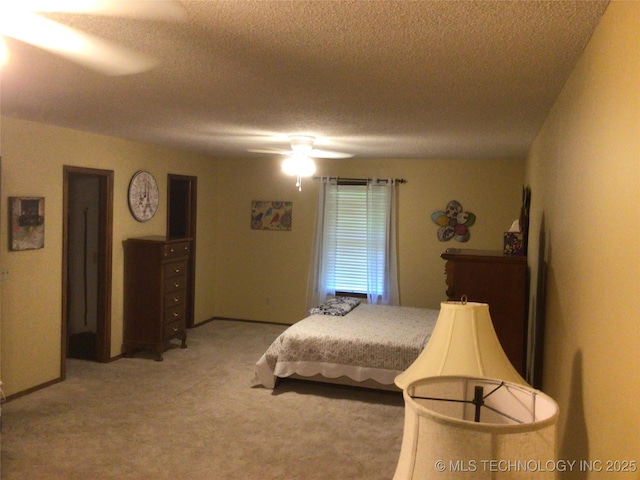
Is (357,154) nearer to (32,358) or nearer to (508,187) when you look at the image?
(508,187)

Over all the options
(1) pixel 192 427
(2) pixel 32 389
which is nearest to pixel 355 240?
(1) pixel 192 427

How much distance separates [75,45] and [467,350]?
6.34 feet

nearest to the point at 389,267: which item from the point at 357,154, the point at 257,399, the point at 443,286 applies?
the point at 443,286

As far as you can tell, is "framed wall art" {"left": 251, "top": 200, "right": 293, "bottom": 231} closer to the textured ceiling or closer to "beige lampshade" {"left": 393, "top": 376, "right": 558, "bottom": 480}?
the textured ceiling

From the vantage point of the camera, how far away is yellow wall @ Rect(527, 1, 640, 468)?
1.32 metres

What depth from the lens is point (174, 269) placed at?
5.98m

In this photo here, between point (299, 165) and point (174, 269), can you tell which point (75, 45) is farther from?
point (174, 269)

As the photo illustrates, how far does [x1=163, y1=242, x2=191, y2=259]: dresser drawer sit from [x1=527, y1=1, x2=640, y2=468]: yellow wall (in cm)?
409

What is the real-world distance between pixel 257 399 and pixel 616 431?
361 cm

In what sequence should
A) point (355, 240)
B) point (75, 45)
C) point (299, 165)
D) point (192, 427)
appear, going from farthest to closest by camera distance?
point (355, 240) → point (299, 165) → point (192, 427) → point (75, 45)

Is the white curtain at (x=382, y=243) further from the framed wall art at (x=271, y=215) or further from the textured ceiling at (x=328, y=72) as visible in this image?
the textured ceiling at (x=328, y=72)

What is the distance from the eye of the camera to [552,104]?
3.19 m

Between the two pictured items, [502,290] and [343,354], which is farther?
[343,354]

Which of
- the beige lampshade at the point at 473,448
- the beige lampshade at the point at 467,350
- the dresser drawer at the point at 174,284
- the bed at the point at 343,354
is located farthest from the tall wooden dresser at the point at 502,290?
the dresser drawer at the point at 174,284
